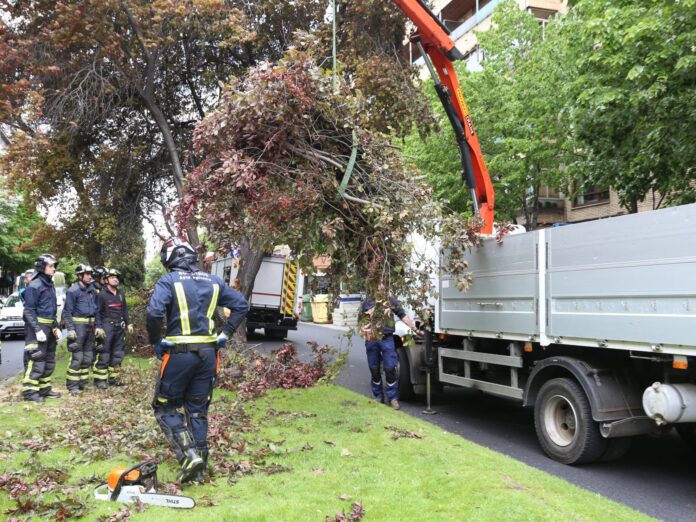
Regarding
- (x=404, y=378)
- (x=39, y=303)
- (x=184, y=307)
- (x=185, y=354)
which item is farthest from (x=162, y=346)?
(x=404, y=378)

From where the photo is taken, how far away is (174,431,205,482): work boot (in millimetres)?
4348

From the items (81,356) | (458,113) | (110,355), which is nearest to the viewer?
(458,113)

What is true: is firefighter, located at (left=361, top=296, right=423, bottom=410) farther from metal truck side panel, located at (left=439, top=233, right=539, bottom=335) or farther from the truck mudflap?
the truck mudflap

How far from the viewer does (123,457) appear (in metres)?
5.16

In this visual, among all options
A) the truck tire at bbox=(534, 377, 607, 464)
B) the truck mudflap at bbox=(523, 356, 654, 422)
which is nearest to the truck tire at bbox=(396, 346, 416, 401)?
the truck tire at bbox=(534, 377, 607, 464)

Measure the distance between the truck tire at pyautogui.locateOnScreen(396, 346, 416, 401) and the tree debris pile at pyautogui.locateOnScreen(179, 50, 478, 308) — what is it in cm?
242

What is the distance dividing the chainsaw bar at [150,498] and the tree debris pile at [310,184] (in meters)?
3.06

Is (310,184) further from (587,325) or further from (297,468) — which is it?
(587,325)

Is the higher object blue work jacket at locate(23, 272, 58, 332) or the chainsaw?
blue work jacket at locate(23, 272, 58, 332)

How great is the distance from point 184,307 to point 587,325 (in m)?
3.66

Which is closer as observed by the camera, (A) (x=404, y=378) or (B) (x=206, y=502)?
(B) (x=206, y=502)

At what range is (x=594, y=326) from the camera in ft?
17.4

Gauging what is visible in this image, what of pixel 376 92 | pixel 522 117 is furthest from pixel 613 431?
pixel 522 117

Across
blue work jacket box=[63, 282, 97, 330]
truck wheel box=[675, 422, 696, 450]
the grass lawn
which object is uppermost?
blue work jacket box=[63, 282, 97, 330]
